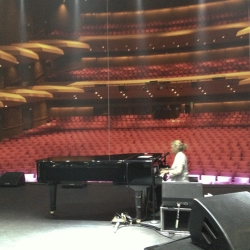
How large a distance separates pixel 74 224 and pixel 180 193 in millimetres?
1269

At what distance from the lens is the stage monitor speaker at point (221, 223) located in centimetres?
140

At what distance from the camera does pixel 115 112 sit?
607 inches

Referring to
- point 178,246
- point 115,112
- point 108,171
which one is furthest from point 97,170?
point 115,112

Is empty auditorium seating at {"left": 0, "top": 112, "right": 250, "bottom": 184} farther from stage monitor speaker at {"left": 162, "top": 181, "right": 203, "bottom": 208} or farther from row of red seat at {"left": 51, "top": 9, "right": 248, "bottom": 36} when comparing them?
row of red seat at {"left": 51, "top": 9, "right": 248, "bottom": 36}

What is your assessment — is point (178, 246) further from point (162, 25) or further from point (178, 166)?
point (162, 25)

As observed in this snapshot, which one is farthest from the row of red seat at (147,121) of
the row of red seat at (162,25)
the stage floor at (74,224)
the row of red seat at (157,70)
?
the stage floor at (74,224)

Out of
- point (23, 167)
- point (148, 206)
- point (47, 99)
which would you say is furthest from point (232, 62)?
point (148, 206)

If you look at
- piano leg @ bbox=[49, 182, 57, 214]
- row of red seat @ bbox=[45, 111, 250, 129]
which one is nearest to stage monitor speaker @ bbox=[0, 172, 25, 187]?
piano leg @ bbox=[49, 182, 57, 214]

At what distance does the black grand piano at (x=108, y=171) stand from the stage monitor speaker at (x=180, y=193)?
335 mm

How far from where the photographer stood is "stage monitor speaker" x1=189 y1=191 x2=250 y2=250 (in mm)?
1404

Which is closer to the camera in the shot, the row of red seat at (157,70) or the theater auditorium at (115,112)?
the theater auditorium at (115,112)

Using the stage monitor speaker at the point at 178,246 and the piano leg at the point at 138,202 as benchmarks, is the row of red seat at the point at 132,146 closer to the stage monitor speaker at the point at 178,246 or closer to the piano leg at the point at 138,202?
the piano leg at the point at 138,202

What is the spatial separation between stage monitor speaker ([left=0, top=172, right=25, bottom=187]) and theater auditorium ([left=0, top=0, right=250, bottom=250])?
0.8 inches

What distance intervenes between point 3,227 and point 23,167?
3894 millimetres
